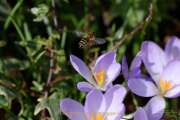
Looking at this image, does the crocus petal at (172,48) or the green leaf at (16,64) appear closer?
the crocus petal at (172,48)

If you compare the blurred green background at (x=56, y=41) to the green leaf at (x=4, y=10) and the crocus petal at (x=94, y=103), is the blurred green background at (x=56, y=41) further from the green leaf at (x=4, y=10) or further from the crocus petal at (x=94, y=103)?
the crocus petal at (x=94, y=103)

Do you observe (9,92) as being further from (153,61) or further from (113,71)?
(153,61)

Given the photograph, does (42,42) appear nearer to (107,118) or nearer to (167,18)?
(107,118)

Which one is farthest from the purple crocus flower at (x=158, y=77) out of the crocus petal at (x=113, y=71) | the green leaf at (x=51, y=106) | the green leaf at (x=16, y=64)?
the green leaf at (x=16, y=64)

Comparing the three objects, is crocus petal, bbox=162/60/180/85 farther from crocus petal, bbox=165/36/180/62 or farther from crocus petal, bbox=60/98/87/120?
crocus petal, bbox=60/98/87/120

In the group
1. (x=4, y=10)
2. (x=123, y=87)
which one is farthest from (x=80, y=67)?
(x=4, y=10)

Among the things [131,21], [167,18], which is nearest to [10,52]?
[131,21]
